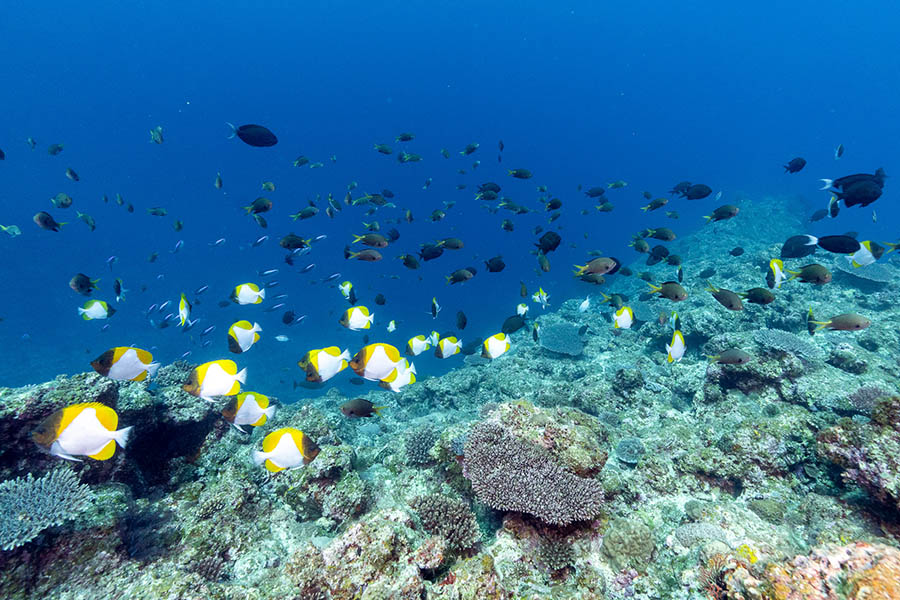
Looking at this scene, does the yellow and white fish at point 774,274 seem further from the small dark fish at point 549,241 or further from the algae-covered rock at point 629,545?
the algae-covered rock at point 629,545

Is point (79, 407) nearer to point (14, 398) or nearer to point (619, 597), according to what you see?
point (14, 398)

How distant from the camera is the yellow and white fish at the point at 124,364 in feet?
11.1

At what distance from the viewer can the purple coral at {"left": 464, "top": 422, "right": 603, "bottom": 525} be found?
3602 mm

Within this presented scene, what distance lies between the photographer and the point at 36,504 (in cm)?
330

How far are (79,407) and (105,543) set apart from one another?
1.65m

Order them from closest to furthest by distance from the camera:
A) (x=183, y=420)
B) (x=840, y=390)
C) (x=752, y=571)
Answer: (x=752, y=571) < (x=183, y=420) < (x=840, y=390)

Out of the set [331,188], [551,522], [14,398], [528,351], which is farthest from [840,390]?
[331,188]

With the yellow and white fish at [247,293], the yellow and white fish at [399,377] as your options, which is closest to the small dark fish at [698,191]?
the yellow and white fish at [399,377]

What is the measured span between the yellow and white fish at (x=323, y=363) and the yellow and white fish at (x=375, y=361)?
18 centimetres

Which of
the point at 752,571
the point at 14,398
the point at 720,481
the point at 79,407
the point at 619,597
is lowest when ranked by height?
the point at 720,481

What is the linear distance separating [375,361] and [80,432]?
2.25 metres

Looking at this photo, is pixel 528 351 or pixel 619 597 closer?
pixel 619 597

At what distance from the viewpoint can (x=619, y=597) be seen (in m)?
3.32

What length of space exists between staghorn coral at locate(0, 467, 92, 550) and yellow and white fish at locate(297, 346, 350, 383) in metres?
2.17
